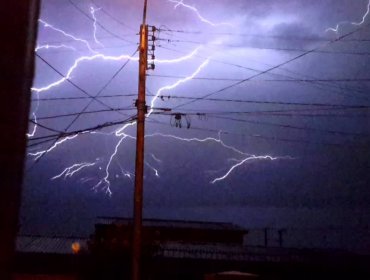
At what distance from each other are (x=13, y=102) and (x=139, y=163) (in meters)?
9.81

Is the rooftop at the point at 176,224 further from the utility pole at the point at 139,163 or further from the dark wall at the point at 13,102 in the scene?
the dark wall at the point at 13,102

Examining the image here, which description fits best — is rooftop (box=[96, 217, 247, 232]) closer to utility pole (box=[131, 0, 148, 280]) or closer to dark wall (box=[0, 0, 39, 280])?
utility pole (box=[131, 0, 148, 280])

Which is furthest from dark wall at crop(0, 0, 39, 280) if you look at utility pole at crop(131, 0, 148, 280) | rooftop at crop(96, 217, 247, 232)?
rooftop at crop(96, 217, 247, 232)

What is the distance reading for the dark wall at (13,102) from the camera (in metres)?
0.94

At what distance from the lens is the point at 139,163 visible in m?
10.7

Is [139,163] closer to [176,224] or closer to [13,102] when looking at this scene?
[13,102]

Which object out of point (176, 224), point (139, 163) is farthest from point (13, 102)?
point (176, 224)

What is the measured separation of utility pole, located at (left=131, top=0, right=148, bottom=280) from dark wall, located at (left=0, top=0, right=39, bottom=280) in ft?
31.5

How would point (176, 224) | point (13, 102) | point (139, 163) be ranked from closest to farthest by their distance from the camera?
Result: point (13, 102) → point (139, 163) → point (176, 224)

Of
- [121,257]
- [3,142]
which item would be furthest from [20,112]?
[121,257]

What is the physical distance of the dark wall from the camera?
3.08 feet

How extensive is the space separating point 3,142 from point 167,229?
21981 millimetres

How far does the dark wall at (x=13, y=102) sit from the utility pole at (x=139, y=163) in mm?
9590

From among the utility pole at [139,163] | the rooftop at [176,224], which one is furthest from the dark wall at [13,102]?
the rooftop at [176,224]
